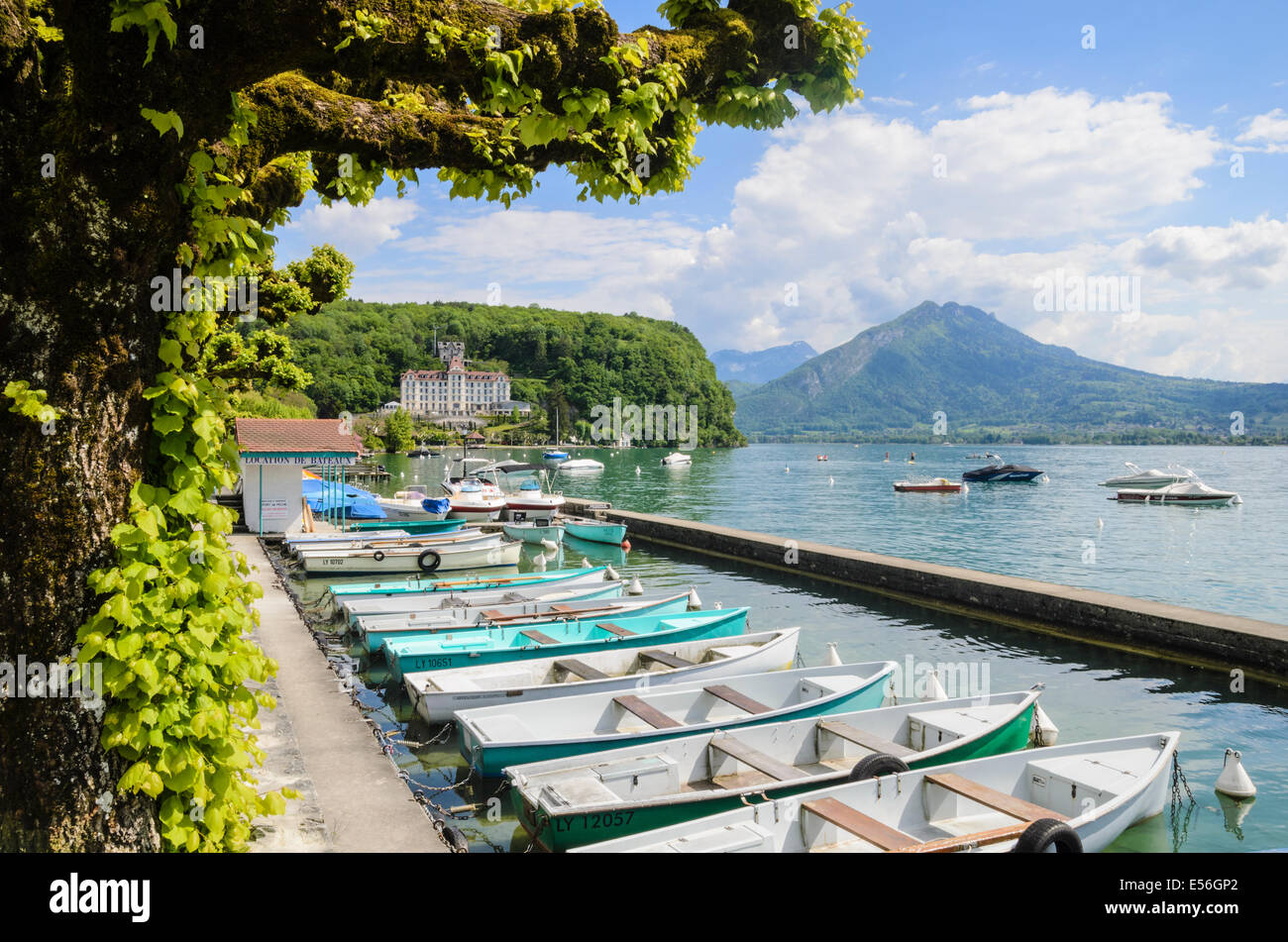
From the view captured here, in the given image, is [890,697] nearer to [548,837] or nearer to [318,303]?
[548,837]

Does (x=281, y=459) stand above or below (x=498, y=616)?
above

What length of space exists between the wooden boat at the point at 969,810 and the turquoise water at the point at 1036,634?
0.86 meters

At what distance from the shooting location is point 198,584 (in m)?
4.29

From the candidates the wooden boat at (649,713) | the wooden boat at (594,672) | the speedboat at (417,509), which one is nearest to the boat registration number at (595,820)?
the wooden boat at (649,713)

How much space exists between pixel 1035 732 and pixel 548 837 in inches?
291

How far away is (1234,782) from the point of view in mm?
10414

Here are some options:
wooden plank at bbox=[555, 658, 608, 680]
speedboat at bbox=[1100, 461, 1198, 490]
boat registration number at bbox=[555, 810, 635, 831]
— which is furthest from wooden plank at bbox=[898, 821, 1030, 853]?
speedboat at bbox=[1100, 461, 1198, 490]

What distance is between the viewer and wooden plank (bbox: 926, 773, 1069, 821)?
25.0ft

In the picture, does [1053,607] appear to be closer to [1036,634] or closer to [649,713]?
[1036,634]

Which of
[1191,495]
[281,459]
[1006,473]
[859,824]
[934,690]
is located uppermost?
[281,459]

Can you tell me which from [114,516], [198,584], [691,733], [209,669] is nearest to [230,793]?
[209,669]

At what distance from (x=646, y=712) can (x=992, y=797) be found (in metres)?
4.04

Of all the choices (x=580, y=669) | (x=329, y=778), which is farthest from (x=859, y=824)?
(x=580, y=669)
